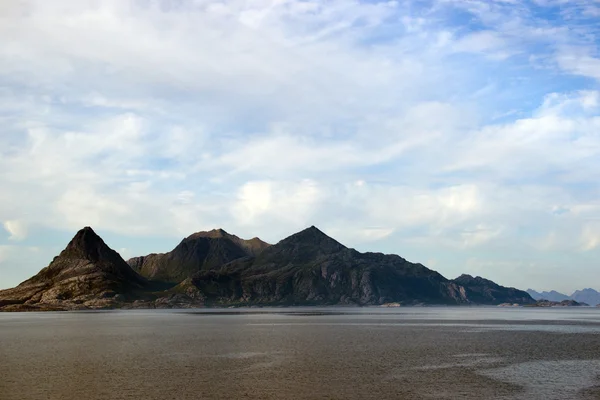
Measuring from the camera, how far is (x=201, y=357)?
94.2m

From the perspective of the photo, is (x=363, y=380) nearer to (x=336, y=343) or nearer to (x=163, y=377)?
(x=163, y=377)

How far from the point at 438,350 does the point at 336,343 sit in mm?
27163

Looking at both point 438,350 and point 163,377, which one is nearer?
point 163,377

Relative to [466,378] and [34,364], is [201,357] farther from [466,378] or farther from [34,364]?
[466,378]

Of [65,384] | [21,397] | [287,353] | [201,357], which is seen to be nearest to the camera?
[21,397]

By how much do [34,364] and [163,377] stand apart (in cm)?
2792

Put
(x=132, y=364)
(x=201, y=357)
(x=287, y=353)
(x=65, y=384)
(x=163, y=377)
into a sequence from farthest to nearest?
(x=287, y=353), (x=201, y=357), (x=132, y=364), (x=163, y=377), (x=65, y=384)

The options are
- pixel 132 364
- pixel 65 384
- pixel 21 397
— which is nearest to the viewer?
pixel 21 397

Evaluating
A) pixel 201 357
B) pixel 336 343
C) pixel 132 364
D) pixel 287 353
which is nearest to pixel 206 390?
pixel 132 364

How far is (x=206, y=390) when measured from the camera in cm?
6119

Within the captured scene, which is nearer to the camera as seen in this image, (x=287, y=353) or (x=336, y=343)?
(x=287, y=353)

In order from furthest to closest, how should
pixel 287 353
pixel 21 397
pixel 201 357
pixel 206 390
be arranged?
pixel 287 353, pixel 201 357, pixel 206 390, pixel 21 397

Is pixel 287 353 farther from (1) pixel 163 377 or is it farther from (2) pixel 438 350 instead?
(1) pixel 163 377

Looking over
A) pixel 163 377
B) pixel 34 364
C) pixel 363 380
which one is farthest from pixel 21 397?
pixel 363 380
